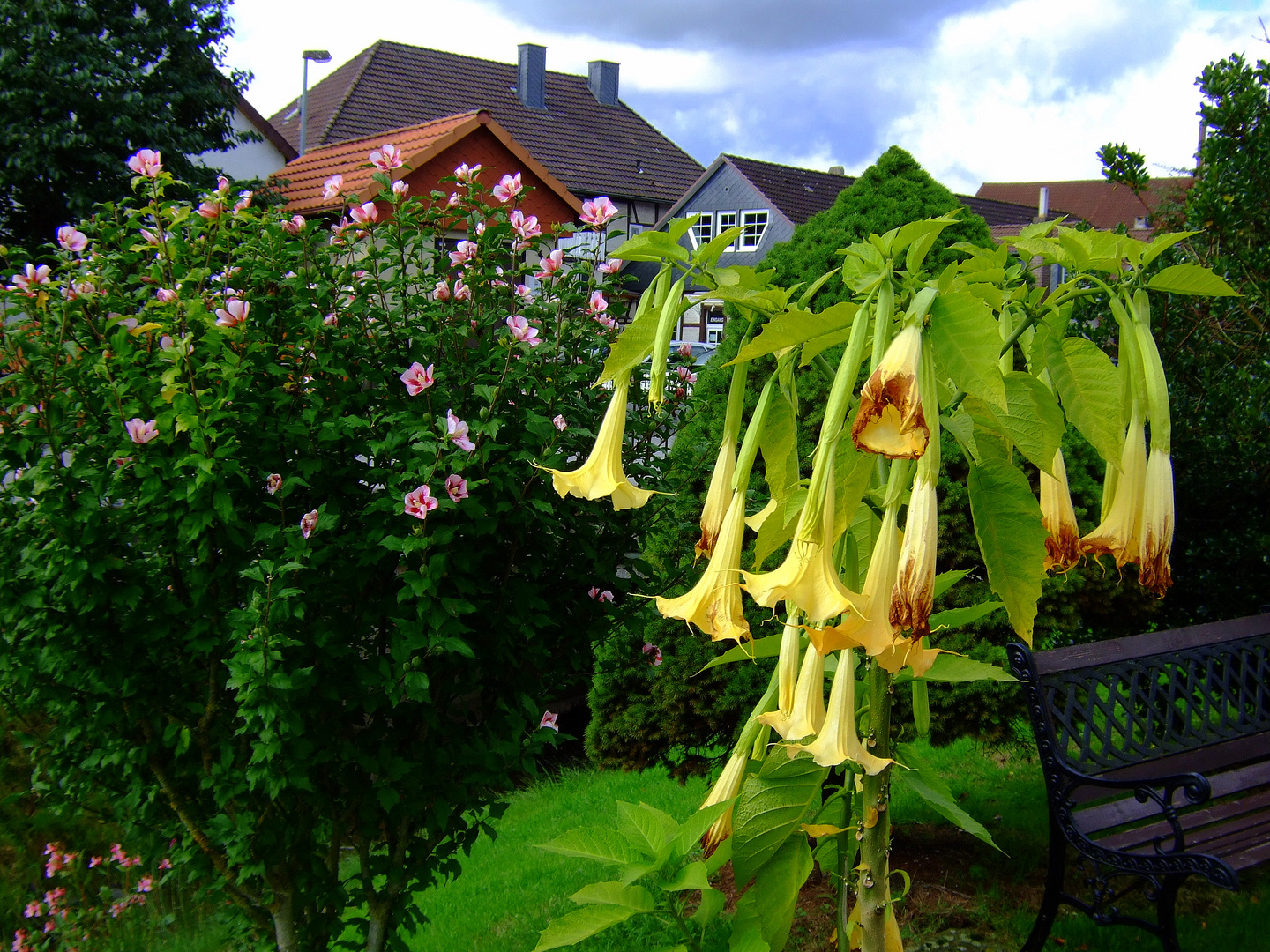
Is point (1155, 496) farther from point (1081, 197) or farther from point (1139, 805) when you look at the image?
point (1081, 197)

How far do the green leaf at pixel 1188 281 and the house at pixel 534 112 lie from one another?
26814 mm

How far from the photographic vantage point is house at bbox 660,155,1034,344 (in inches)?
1041

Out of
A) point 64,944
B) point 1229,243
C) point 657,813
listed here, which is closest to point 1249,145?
point 1229,243

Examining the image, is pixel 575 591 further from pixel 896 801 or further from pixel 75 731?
pixel 896 801

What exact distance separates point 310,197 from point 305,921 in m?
14.8

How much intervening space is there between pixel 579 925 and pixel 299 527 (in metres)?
1.27

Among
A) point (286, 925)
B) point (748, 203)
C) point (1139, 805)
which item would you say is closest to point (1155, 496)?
point (286, 925)

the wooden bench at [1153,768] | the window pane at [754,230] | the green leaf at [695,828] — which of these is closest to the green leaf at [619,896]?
the green leaf at [695,828]

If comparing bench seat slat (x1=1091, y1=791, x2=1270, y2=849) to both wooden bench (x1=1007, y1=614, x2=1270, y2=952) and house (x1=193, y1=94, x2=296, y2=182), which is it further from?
house (x1=193, y1=94, x2=296, y2=182)

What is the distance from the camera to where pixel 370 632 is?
9.05 ft

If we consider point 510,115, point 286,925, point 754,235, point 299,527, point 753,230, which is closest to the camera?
point 299,527

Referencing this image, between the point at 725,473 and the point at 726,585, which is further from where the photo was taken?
the point at 725,473

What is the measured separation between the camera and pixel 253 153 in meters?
20.5

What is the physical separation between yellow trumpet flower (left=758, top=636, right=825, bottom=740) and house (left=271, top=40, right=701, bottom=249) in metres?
26.9
